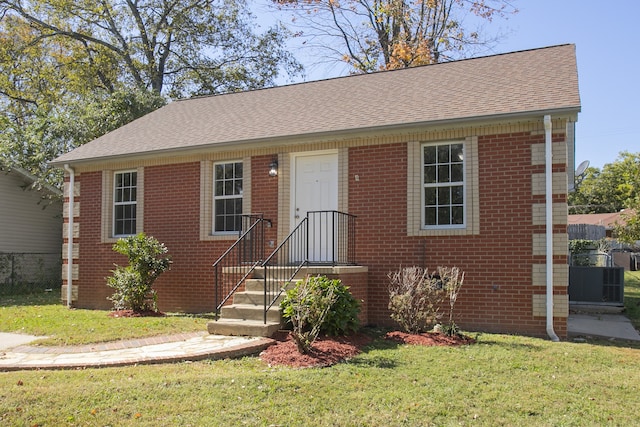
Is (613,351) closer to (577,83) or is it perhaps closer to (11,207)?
(577,83)

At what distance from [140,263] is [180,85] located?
62.1ft

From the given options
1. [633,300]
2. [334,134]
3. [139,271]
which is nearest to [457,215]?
[334,134]

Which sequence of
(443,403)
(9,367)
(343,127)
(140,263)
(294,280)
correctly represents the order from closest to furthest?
→ (443,403) → (9,367) → (294,280) → (343,127) → (140,263)

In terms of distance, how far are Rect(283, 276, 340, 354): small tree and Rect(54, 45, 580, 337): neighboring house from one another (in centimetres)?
98

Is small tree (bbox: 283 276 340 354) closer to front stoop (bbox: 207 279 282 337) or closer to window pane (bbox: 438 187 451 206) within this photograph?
front stoop (bbox: 207 279 282 337)

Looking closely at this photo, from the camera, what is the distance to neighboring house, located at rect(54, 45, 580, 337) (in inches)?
341

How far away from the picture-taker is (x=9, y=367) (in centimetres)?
646

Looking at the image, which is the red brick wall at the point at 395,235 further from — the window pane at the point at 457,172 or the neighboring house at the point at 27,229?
the neighboring house at the point at 27,229

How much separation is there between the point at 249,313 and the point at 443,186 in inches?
154

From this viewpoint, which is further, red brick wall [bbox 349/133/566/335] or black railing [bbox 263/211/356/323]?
black railing [bbox 263/211/356/323]

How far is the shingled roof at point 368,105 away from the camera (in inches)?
363

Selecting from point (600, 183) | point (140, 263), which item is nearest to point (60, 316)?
point (140, 263)

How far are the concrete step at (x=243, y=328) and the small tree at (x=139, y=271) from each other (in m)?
3.06

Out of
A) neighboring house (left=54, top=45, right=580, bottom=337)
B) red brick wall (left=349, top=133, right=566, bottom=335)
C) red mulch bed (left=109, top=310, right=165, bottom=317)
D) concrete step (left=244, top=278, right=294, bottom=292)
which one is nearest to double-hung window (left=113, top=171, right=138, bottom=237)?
neighboring house (left=54, top=45, right=580, bottom=337)
